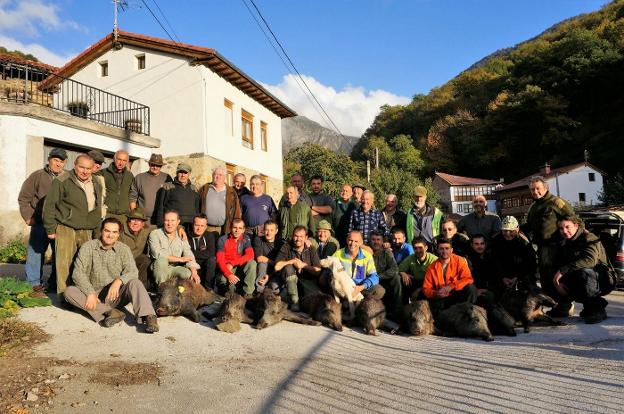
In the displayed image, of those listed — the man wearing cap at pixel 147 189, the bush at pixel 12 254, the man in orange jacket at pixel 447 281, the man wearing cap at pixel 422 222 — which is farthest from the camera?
the bush at pixel 12 254

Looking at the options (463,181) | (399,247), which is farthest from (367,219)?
(463,181)

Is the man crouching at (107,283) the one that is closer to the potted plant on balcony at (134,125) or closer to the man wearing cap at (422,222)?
the man wearing cap at (422,222)

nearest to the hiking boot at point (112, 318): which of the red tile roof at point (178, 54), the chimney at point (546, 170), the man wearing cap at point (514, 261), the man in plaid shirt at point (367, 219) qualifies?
the man in plaid shirt at point (367, 219)

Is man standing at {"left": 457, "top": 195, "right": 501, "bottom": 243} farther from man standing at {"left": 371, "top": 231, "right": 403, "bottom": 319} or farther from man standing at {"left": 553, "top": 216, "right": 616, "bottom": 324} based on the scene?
man standing at {"left": 371, "top": 231, "right": 403, "bottom": 319}

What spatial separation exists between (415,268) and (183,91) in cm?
1280

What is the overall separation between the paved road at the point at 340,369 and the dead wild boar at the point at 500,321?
169 mm

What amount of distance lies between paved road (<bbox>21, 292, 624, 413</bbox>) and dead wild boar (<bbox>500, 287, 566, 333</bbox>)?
21 cm

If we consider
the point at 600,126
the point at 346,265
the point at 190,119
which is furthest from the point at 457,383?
the point at 600,126

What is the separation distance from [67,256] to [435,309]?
5126mm

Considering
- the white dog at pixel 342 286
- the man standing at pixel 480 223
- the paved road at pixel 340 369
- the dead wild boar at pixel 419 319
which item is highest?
the man standing at pixel 480 223

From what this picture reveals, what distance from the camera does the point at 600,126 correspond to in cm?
4291

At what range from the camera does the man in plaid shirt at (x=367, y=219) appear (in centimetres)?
776

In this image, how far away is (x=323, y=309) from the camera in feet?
21.1

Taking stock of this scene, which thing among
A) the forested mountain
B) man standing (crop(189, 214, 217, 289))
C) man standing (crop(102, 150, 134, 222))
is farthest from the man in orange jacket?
the forested mountain
